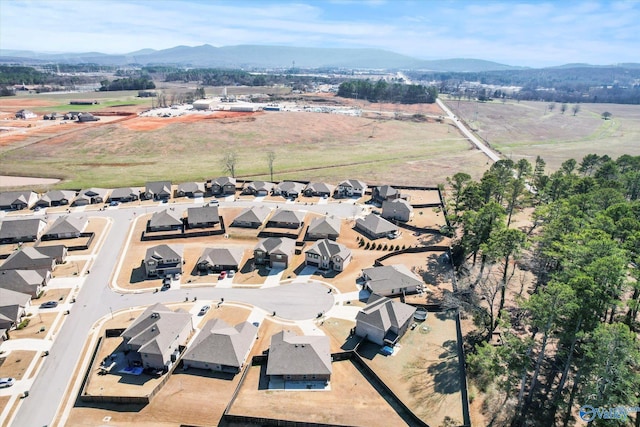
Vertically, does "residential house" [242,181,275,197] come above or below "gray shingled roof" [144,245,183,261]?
above

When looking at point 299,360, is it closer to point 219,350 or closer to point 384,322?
point 219,350

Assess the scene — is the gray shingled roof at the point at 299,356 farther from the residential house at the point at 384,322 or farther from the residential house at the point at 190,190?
the residential house at the point at 190,190

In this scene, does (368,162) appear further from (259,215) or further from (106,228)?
(106,228)

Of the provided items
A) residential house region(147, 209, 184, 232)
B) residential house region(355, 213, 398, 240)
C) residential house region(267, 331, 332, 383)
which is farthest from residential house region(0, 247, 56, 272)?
residential house region(355, 213, 398, 240)

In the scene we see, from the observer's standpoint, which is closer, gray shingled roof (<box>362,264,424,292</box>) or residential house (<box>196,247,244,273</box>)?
gray shingled roof (<box>362,264,424,292</box>)

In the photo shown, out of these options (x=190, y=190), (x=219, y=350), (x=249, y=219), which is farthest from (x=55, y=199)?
(x=219, y=350)

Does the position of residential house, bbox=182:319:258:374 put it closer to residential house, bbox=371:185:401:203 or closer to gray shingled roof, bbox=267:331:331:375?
gray shingled roof, bbox=267:331:331:375
